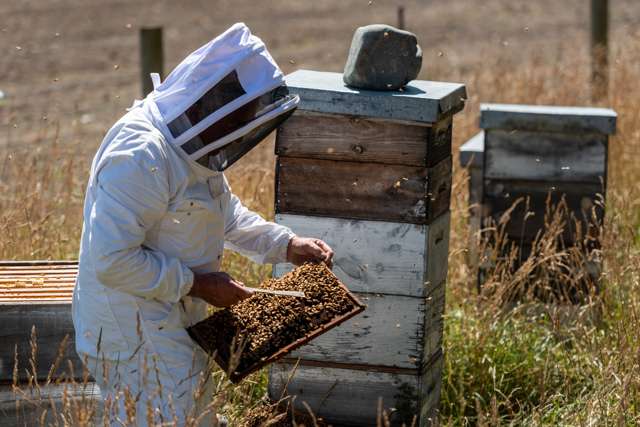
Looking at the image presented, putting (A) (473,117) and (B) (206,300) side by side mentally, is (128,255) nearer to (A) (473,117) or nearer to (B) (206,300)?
(B) (206,300)

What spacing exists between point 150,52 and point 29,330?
4396 mm

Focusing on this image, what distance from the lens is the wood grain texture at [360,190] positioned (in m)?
4.00

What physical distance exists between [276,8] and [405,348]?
14401 mm

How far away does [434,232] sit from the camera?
4.12 metres

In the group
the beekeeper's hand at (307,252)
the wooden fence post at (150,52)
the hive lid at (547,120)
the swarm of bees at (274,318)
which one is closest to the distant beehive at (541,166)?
the hive lid at (547,120)

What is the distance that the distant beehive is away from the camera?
5.43 m

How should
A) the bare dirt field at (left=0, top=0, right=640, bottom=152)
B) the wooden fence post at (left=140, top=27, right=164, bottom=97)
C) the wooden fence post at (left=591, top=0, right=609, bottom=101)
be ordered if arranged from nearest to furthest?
the wooden fence post at (left=140, top=27, right=164, bottom=97)
the wooden fence post at (left=591, top=0, right=609, bottom=101)
the bare dirt field at (left=0, top=0, right=640, bottom=152)

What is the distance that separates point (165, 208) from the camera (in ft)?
10.7

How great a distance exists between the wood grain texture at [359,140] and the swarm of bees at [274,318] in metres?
0.55

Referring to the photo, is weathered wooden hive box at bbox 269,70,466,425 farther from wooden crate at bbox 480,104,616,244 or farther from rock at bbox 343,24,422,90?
wooden crate at bbox 480,104,616,244

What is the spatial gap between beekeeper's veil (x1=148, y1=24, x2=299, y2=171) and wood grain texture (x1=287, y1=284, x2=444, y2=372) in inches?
44.6

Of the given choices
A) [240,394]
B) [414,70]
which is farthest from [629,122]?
[240,394]

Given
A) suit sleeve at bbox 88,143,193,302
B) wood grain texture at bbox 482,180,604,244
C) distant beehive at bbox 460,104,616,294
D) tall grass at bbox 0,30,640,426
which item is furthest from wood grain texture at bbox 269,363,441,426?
wood grain texture at bbox 482,180,604,244

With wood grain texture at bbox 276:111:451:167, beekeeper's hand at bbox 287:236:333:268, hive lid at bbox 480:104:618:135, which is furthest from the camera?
hive lid at bbox 480:104:618:135
